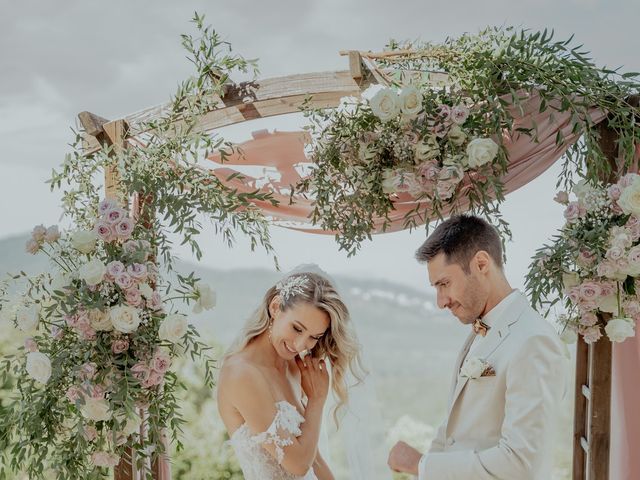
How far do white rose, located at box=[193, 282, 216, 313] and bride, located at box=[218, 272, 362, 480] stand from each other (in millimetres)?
219

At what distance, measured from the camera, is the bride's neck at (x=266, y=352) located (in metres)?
3.18

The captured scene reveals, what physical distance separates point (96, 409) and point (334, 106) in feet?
5.92

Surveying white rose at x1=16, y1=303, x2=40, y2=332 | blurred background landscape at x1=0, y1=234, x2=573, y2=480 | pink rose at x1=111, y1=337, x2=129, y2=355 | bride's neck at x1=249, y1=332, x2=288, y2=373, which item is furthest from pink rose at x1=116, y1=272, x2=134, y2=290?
blurred background landscape at x1=0, y1=234, x2=573, y2=480

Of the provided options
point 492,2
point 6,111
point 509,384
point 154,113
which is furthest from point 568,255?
point 6,111

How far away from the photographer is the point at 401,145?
331 centimetres

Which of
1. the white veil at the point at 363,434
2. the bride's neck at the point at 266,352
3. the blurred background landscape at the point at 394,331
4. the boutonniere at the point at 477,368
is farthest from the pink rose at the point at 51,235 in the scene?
the blurred background landscape at the point at 394,331

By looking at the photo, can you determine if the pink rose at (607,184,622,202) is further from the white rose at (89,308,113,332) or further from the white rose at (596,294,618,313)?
the white rose at (89,308,113,332)

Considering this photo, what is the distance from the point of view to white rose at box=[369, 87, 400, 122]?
3.21m

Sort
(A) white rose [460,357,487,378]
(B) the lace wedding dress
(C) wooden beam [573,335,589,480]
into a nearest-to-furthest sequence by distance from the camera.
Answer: (A) white rose [460,357,487,378] < (B) the lace wedding dress < (C) wooden beam [573,335,589,480]

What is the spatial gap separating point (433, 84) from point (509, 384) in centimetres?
157

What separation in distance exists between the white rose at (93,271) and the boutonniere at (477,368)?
4.82 ft

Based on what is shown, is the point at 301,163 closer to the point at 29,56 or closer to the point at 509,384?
the point at 509,384

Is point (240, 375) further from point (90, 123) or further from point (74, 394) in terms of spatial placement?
point (90, 123)

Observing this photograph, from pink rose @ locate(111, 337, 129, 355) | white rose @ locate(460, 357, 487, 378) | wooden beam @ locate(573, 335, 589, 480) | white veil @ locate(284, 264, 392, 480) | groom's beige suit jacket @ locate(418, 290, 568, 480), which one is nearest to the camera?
groom's beige suit jacket @ locate(418, 290, 568, 480)
